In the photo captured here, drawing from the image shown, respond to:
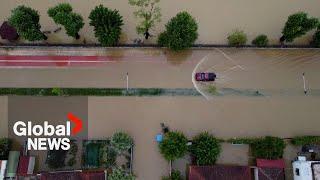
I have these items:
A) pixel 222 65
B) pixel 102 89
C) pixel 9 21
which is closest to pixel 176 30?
pixel 222 65

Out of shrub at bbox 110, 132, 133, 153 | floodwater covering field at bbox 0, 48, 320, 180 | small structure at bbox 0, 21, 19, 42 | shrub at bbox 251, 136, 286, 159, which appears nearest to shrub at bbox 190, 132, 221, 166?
floodwater covering field at bbox 0, 48, 320, 180

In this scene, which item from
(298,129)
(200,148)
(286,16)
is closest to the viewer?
(200,148)

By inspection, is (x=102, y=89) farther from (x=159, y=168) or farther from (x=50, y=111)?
(x=159, y=168)

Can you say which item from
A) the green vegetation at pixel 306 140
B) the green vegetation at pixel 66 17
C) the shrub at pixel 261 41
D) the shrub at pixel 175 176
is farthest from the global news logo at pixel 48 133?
the green vegetation at pixel 306 140

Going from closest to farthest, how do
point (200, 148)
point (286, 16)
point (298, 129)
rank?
point (200, 148) < point (298, 129) < point (286, 16)

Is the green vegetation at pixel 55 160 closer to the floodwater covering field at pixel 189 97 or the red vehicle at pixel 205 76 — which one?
the floodwater covering field at pixel 189 97

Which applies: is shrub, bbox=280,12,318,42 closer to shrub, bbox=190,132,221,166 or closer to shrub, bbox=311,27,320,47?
shrub, bbox=311,27,320,47

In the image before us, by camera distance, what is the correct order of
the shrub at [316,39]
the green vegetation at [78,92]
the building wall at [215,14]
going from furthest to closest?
1. the building wall at [215,14]
2. the shrub at [316,39]
3. the green vegetation at [78,92]
